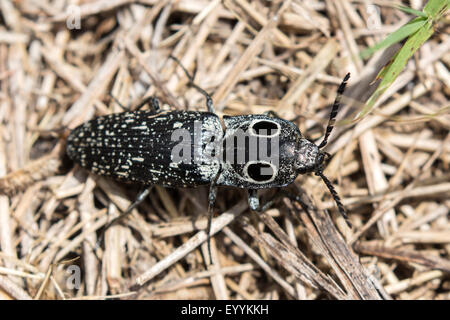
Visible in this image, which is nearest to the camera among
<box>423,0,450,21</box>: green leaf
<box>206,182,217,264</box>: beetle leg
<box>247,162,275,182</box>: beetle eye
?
<box>423,0,450,21</box>: green leaf

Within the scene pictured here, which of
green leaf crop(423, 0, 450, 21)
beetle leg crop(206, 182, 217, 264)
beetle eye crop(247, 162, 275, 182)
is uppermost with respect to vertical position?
green leaf crop(423, 0, 450, 21)

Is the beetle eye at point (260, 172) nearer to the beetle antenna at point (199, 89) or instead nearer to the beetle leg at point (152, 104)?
the beetle antenna at point (199, 89)

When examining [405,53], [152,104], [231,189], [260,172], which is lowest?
[260,172]

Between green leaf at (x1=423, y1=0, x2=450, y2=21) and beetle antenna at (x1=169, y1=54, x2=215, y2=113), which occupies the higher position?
beetle antenna at (x1=169, y1=54, x2=215, y2=113)

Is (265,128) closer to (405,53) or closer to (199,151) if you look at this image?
(199,151)

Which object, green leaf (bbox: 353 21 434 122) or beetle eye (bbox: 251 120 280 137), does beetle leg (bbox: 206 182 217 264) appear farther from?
green leaf (bbox: 353 21 434 122)

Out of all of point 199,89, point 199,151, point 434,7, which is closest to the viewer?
point 434,7

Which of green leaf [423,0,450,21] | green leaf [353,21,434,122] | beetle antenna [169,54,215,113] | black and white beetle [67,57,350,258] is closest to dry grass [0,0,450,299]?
beetle antenna [169,54,215,113]

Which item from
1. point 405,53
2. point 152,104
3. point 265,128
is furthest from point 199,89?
point 405,53
